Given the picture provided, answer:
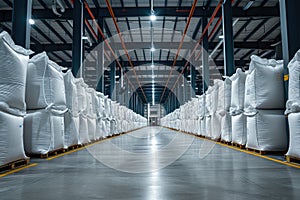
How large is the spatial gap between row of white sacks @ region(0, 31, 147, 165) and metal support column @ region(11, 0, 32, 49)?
0.91m

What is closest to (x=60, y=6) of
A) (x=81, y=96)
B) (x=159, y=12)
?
(x=159, y=12)

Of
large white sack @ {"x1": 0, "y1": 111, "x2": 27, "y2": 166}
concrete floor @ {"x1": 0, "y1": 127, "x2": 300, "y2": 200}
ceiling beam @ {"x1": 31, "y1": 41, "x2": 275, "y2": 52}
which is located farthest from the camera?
ceiling beam @ {"x1": 31, "y1": 41, "x2": 275, "y2": 52}

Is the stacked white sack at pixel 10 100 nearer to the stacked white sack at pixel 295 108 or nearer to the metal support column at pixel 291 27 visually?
the stacked white sack at pixel 295 108

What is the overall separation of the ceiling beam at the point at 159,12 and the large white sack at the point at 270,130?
7234 mm

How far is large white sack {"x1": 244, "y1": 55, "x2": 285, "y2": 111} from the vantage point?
5.04 metres

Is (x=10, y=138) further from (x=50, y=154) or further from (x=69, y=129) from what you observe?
(x=69, y=129)

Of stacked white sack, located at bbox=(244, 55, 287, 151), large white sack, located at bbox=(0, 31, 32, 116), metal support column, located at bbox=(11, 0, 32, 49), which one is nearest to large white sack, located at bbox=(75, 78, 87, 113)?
metal support column, located at bbox=(11, 0, 32, 49)

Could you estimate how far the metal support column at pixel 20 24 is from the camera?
545cm

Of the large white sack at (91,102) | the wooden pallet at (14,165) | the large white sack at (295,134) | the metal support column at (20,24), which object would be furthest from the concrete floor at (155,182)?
the large white sack at (91,102)

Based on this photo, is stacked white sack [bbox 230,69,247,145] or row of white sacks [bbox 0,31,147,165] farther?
stacked white sack [bbox 230,69,247,145]

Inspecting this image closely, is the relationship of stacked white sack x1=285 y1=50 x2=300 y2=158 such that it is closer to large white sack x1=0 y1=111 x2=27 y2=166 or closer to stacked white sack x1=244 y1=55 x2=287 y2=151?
stacked white sack x1=244 y1=55 x2=287 y2=151

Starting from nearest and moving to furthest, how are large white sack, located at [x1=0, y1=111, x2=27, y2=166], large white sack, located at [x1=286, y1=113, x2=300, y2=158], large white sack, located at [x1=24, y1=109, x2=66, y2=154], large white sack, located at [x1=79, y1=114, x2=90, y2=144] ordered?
1. large white sack, located at [x1=0, y1=111, x2=27, y2=166]
2. large white sack, located at [x1=286, y1=113, x2=300, y2=158]
3. large white sack, located at [x1=24, y1=109, x2=66, y2=154]
4. large white sack, located at [x1=79, y1=114, x2=90, y2=144]

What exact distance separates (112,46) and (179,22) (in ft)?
13.7

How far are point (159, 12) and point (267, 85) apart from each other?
25.0 ft
